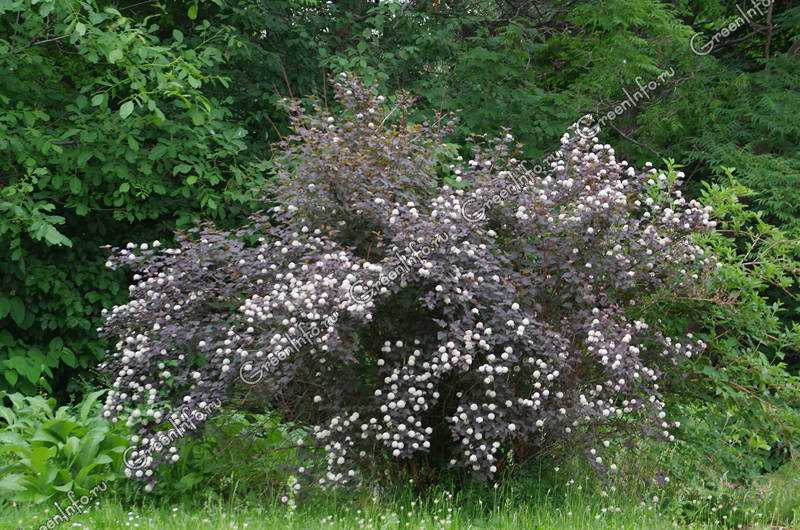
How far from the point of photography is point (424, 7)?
28.5ft

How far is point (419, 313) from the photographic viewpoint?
4.30 meters

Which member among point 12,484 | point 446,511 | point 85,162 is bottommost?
point 446,511

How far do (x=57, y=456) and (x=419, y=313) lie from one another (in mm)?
2199

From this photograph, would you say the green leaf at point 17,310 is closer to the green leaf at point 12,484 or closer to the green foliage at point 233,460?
the green leaf at point 12,484

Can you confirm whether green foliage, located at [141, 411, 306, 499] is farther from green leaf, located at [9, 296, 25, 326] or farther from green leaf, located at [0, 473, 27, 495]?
green leaf, located at [9, 296, 25, 326]

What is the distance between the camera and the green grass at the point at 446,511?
152 inches

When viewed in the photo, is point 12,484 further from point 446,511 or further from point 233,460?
point 446,511

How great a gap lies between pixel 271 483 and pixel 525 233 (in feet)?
6.59

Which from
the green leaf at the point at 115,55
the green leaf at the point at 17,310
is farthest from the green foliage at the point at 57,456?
the green leaf at the point at 115,55

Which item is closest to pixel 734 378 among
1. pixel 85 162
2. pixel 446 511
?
pixel 446 511

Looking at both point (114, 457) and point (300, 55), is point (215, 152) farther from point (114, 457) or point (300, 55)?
point (114, 457)

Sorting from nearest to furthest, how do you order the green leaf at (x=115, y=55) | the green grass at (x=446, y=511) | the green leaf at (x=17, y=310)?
the green grass at (x=446, y=511) < the green leaf at (x=115, y=55) < the green leaf at (x=17, y=310)

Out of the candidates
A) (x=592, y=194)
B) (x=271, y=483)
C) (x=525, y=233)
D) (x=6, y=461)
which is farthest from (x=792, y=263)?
(x=6, y=461)

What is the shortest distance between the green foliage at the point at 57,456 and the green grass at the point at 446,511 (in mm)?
109
